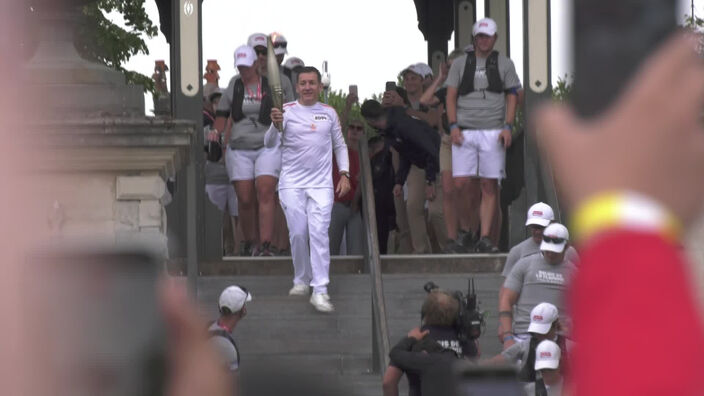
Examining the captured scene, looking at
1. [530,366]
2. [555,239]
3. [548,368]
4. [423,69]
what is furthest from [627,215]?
[423,69]

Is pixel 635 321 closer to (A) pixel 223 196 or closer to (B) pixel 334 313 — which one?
(B) pixel 334 313

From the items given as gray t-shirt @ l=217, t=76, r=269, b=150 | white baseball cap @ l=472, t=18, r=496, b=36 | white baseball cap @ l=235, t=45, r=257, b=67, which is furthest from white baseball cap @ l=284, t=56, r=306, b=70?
white baseball cap @ l=472, t=18, r=496, b=36

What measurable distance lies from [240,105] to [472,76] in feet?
5.79

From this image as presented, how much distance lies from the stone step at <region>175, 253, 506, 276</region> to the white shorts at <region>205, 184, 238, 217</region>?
797mm

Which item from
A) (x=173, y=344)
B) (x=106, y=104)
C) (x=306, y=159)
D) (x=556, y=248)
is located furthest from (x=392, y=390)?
(x=173, y=344)

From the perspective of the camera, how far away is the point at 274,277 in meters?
14.0

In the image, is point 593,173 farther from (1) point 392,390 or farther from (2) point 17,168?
(1) point 392,390

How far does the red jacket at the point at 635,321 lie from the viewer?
81 cm

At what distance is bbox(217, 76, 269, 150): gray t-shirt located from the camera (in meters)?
13.8

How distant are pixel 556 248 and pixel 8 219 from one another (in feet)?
34.9

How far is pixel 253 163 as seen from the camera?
1396 cm

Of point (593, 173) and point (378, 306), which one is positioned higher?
point (593, 173)

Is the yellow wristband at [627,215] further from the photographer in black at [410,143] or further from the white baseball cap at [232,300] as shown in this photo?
the photographer in black at [410,143]

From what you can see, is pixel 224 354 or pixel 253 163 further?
pixel 253 163
